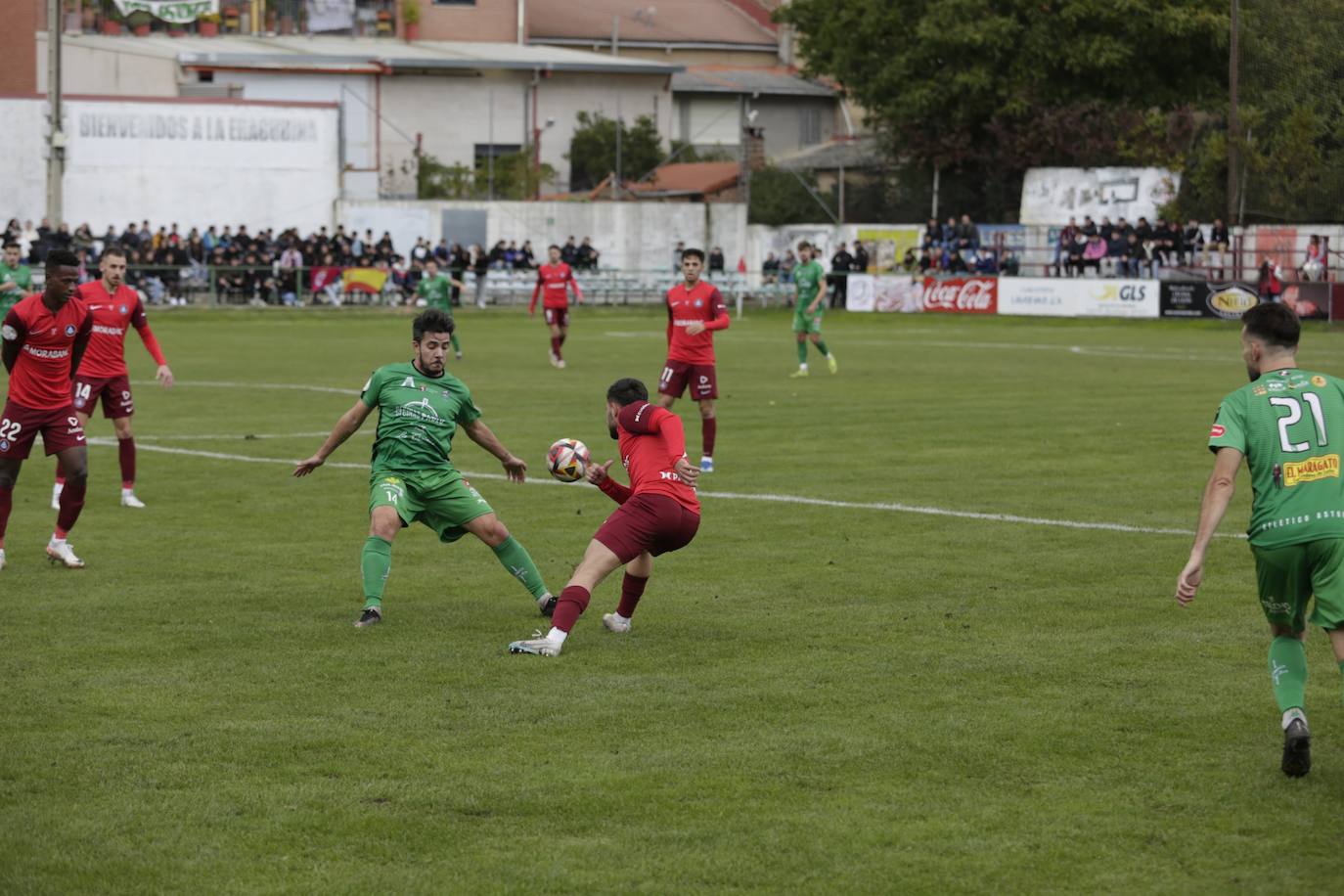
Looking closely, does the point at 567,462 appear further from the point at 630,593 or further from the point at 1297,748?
the point at 1297,748

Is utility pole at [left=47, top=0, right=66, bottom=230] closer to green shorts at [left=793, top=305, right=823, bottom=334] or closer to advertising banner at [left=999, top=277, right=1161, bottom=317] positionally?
green shorts at [left=793, top=305, right=823, bottom=334]

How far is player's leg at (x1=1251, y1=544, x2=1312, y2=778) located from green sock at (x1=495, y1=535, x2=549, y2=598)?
475 centimetres

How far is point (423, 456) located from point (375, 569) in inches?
29.4

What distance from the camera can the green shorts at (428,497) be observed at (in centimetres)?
1072

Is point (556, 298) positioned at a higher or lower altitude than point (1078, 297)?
lower

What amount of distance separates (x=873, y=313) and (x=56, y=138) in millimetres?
23591

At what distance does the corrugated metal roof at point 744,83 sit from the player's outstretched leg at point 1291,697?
260ft

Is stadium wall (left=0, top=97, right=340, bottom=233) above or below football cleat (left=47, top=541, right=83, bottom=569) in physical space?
above

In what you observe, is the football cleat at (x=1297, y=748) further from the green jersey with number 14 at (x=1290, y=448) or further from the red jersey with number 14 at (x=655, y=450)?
the red jersey with number 14 at (x=655, y=450)

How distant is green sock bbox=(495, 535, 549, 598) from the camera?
431 inches

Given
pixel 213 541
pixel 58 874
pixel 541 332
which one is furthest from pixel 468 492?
pixel 541 332

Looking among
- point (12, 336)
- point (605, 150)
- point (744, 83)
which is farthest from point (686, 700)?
point (744, 83)

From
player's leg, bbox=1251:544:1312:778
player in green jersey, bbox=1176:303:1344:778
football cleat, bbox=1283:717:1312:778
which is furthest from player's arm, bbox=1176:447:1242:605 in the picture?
football cleat, bbox=1283:717:1312:778

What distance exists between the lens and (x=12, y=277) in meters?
20.5
